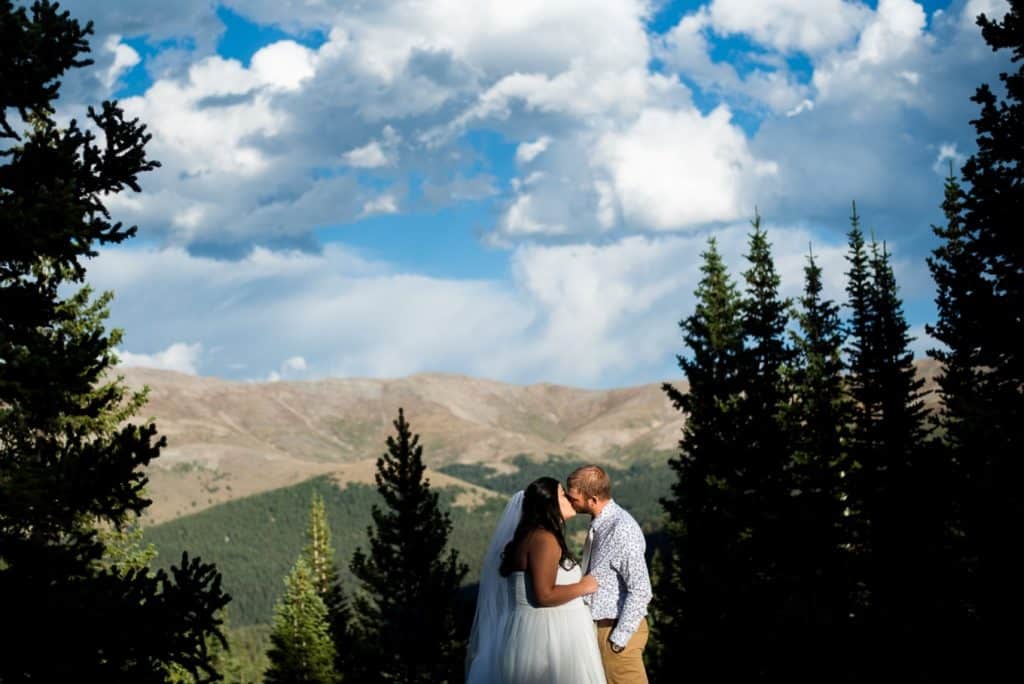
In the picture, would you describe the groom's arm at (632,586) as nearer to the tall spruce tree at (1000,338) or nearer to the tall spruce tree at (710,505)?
the tall spruce tree at (1000,338)

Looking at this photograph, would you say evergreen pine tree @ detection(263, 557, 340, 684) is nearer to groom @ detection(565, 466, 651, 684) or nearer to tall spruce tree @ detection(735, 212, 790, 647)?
tall spruce tree @ detection(735, 212, 790, 647)

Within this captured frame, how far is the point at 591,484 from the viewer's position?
9211mm

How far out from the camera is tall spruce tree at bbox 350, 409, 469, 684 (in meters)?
32.0

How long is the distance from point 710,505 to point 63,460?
2218 centimetres

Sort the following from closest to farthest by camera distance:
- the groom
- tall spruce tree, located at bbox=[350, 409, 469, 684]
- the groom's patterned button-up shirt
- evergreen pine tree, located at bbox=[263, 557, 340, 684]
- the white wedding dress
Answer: the white wedding dress, the groom, the groom's patterned button-up shirt, tall spruce tree, located at bbox=[350, 409, 469, 684], evergreen pine tree, located at bbox=[263, 557, 340, 684]

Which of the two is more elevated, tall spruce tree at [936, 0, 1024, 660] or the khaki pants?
tall spruce tree at [936, 0, 1024, 660]

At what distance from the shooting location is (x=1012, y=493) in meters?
16.5

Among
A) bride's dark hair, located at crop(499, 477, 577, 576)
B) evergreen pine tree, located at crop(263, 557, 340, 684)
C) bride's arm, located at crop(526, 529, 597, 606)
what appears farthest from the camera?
evergreen pine tree, located at crop(263, 557, 340, 684)

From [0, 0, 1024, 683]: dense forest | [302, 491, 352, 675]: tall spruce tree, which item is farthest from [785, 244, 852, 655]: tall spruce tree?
[302, 491, 352, 675]: tall spruce tree

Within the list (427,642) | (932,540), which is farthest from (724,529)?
(427,642)

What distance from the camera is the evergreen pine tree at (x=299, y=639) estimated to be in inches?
2196

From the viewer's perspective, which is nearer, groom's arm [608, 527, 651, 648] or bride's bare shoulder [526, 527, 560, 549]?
bride's bare shoulder [526, 527, 560, 549]

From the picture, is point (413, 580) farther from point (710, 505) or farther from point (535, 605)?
point (535, 605)

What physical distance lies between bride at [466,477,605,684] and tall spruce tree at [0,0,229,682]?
2.59 metres
